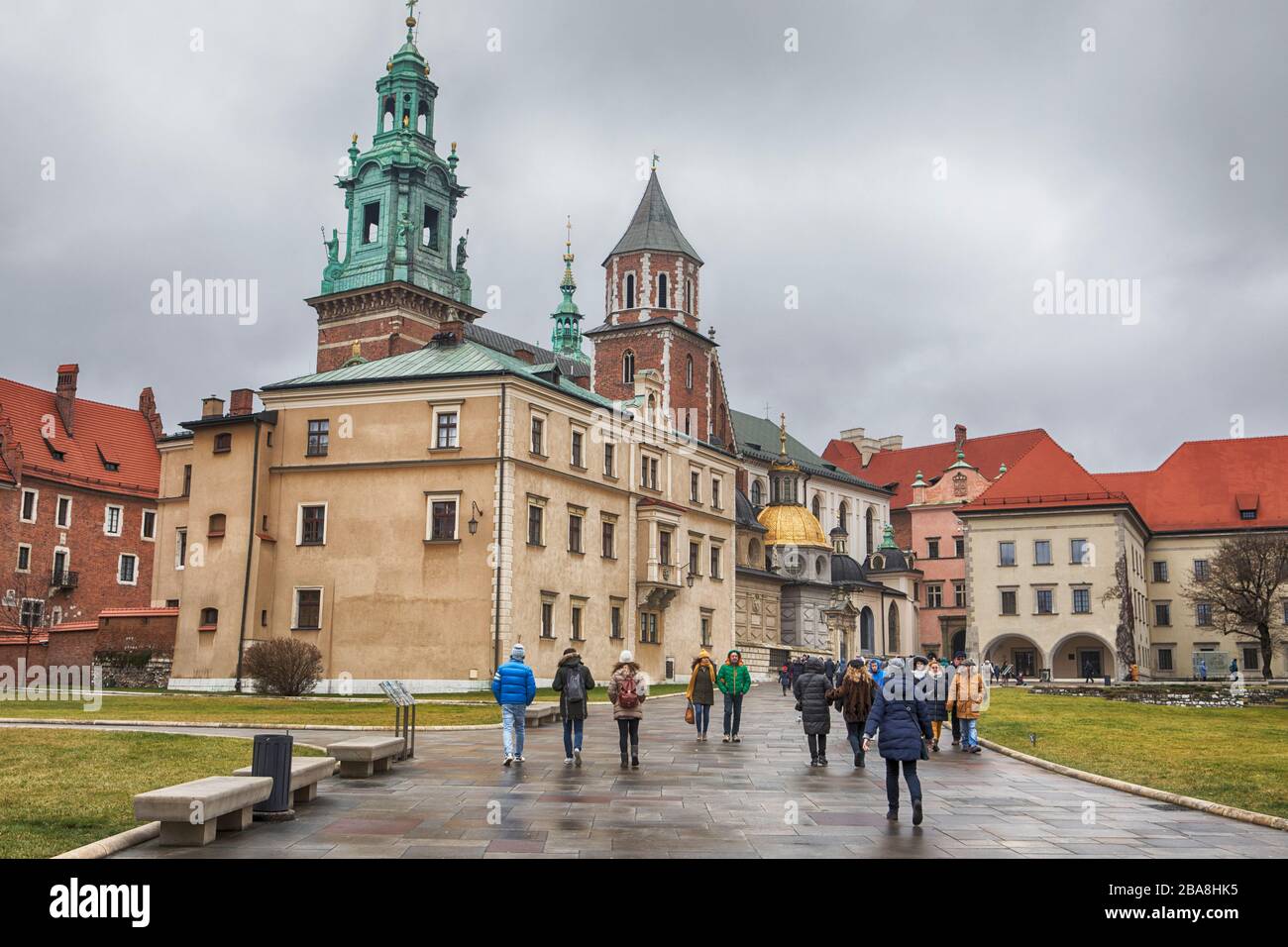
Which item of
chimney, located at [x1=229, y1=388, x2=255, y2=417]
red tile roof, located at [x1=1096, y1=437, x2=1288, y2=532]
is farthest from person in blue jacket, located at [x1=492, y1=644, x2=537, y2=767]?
red tile roof, located at [x1=1096, y1=437, x2=1288, y2=532]

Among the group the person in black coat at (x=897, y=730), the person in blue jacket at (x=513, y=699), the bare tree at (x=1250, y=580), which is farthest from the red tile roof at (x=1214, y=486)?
the person in black coat at (x=897, y=730)

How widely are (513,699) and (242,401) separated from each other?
132 feet

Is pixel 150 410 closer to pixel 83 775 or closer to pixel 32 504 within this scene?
pixel 32 504

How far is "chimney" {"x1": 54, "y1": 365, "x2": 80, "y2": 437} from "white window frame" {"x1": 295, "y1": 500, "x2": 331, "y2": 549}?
29693mm

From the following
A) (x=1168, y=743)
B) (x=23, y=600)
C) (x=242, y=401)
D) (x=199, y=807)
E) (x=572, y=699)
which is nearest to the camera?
(x=199, y=807)

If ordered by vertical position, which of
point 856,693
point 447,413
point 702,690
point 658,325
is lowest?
point 702,690

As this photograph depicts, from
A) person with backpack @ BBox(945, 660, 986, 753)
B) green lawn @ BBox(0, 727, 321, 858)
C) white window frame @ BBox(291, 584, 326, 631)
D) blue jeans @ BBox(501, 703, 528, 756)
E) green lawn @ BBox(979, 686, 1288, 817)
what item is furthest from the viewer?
white window frame @ BBox(291, 584, 326, 631)

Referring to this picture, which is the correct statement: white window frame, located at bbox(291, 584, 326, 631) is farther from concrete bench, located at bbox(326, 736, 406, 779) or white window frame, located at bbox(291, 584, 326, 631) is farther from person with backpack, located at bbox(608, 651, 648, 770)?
concrete bench, located at bbox(326, 736, 406, 779)

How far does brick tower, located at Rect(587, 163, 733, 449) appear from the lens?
3061 inches

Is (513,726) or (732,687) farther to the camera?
(732,687)

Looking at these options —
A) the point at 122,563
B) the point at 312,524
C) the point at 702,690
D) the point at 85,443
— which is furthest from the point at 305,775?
the point at 85,443

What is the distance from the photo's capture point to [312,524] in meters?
48.3

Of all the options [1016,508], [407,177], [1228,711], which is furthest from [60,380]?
[1228,711]
